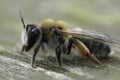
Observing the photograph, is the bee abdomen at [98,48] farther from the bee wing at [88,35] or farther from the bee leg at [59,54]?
the bee leg at [59,54]

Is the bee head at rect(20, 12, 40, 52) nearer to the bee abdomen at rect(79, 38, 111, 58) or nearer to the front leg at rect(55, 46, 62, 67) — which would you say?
the front leg at rect(55, 46, 62, 67)

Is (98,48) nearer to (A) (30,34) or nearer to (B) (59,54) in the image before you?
(B) (59,54)

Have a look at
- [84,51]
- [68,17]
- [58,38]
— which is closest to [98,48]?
[84,51]

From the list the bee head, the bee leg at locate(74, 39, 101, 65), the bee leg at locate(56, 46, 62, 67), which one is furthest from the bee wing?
the bee head

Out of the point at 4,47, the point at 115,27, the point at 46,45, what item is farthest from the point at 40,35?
the point at 115,27

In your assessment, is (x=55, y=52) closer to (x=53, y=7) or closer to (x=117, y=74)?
(x=117, y=74)
